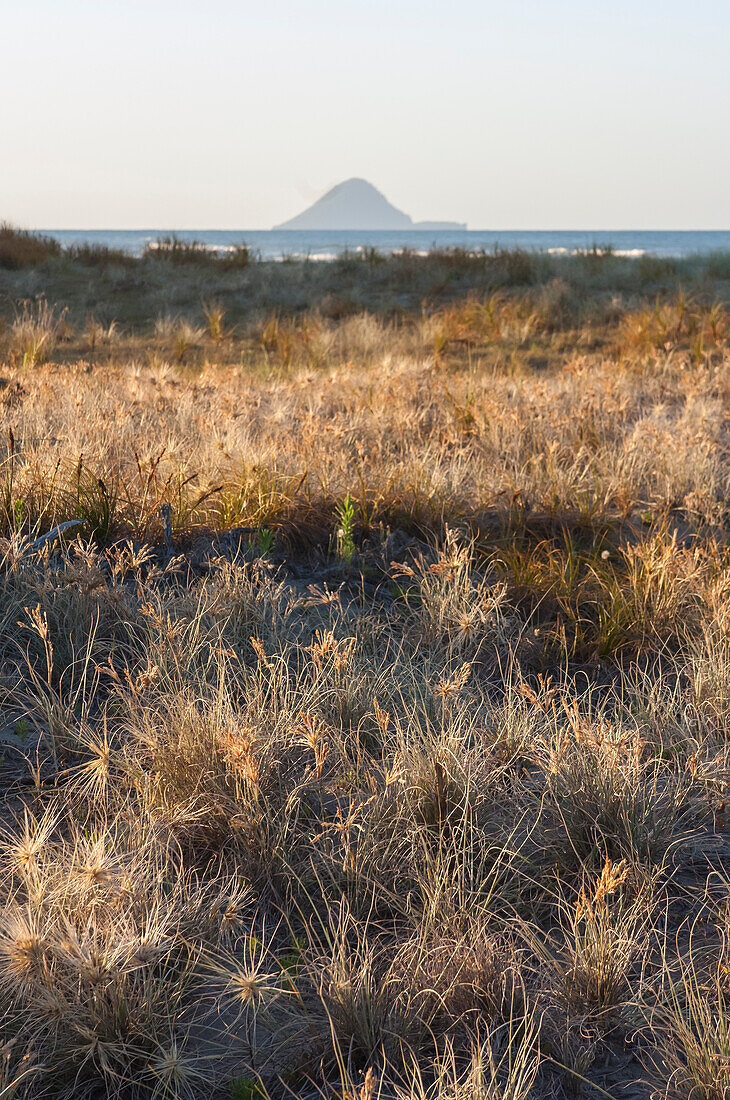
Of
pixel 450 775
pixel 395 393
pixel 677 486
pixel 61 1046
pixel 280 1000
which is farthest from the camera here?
pixel 395 393

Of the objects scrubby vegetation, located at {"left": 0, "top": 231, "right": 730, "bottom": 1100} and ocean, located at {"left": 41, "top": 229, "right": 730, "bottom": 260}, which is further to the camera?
ocean, located at {"left": 41, "top": 229, "right": 730, "bottom": 260}

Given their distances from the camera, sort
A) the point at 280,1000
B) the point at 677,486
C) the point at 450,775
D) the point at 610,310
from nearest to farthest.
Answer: the point at 280,1000 → the point at 450,775 → the point at 677,486 → the point at 610,310

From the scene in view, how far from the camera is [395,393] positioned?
232 inches

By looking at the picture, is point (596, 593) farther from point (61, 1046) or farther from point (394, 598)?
point (61, 1046)

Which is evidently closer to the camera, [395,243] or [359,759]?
[359,759]

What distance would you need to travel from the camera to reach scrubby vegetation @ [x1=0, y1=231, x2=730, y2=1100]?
1.43m

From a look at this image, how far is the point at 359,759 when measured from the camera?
210 centimetres

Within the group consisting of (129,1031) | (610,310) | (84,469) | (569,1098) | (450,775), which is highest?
(610,310)

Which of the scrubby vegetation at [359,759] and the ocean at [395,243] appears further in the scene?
the ocean at [395,243]

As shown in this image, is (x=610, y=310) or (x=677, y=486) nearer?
(x=677, y=486)

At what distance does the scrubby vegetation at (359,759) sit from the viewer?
1432mm

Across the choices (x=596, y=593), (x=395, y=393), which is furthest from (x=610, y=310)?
(x=596, y=593)

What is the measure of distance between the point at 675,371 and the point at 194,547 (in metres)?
5.90

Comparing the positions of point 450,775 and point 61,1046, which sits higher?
point 450,775
